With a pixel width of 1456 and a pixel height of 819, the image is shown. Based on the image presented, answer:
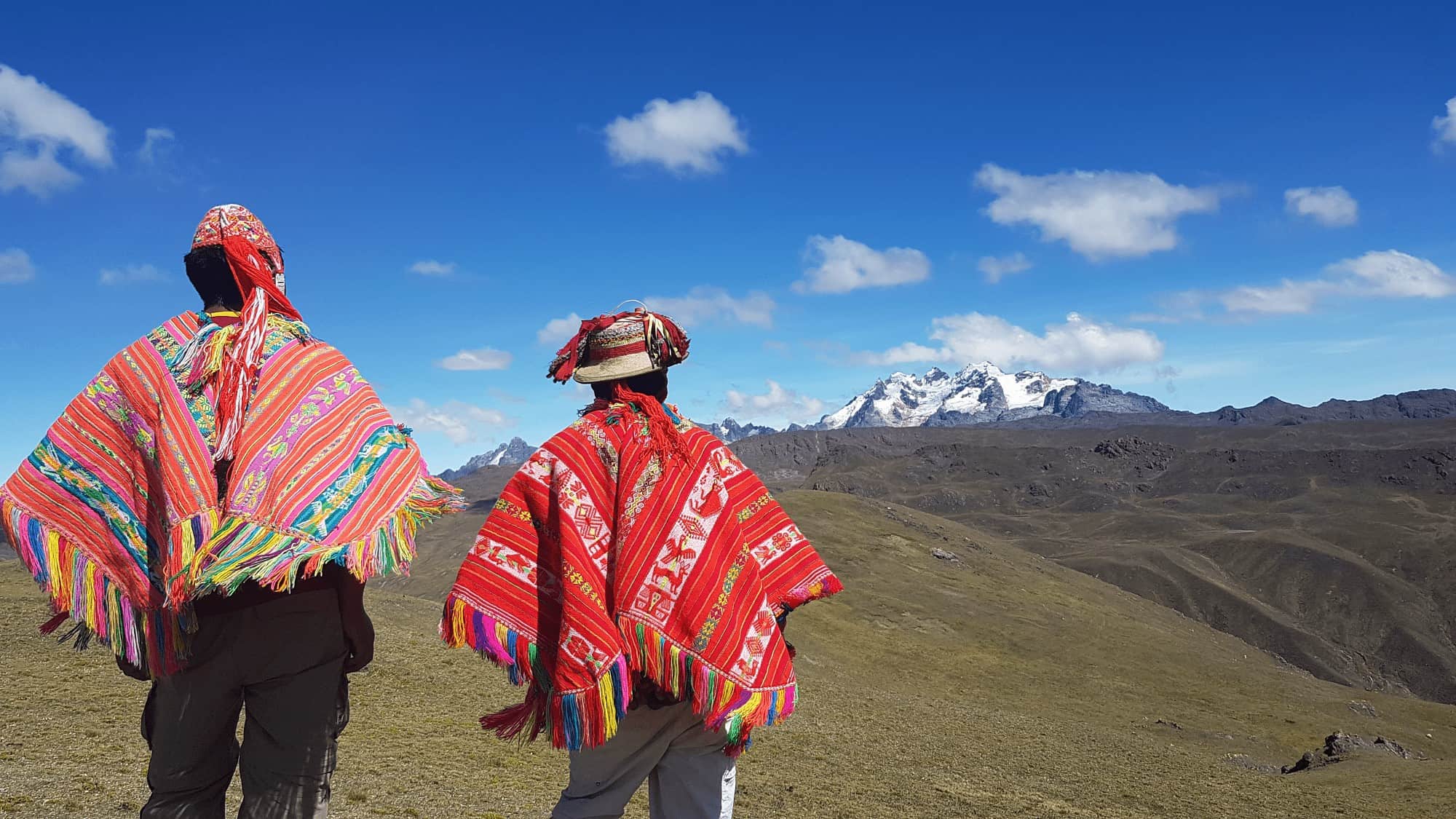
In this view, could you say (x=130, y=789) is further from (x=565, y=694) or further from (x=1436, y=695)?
(x=1436, y=695)

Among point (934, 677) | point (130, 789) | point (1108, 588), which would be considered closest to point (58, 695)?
point (130, 789)

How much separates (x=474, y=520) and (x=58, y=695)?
9463 centimetres

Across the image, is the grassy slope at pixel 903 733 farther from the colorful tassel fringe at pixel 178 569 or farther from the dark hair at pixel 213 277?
the dark hair at pixel 213 277

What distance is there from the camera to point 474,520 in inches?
4016

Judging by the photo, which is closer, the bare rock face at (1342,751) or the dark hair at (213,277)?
the dark hair at (213,277)

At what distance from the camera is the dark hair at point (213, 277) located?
11.9 feet

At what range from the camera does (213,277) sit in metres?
3.64

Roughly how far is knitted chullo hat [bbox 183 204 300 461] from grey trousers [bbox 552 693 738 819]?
1.67 metres

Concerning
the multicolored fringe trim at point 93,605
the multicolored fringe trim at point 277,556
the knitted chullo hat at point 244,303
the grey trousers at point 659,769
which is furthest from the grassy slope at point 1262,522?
the multicolored fringe trim at point 93,605

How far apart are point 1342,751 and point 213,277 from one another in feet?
67.7

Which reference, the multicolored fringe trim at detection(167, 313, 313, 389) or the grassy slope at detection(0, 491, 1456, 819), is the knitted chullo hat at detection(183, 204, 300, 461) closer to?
the multicolored fringe trim at detection(167, 313, 313, 389)

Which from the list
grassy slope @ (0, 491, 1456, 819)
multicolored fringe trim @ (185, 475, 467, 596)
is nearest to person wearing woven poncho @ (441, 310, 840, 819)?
multicolored fringe trim @ (185, 475, 467, 596)

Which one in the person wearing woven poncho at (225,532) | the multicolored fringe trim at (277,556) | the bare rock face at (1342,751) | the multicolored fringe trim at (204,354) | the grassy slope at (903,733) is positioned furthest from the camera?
the bare rock face at (1342,751)

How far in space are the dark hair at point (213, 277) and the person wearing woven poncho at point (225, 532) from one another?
0.03 meters
